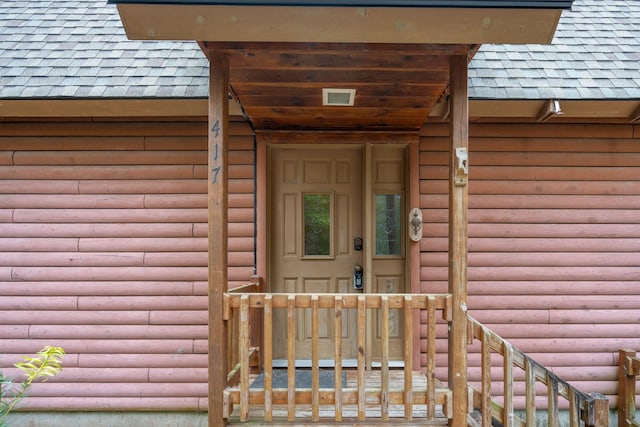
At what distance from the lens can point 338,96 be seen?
2.77m

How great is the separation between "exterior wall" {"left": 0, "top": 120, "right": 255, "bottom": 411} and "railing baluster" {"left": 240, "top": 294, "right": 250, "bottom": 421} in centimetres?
134

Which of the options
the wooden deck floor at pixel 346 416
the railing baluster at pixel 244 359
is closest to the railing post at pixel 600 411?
the wooden deck floor at pixel 346 416

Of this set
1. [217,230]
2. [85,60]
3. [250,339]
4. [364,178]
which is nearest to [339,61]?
[217,230]

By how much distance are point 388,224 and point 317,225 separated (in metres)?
0.66

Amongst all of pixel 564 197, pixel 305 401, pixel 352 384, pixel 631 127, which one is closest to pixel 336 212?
pixel 352 384

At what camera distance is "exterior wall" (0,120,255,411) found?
347 centimetres

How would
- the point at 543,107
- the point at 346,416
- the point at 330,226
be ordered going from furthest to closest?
the point at 330,226 < the point at 543,107 < the point at 346,416

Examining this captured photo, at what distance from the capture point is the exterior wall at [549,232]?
138 inches

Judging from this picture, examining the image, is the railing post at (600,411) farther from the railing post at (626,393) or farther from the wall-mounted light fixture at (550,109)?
the wall-mounted light fixture at (550,109)

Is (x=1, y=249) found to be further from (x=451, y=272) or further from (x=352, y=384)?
(x=451, y=272)

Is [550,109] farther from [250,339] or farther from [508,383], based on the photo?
[250,339]

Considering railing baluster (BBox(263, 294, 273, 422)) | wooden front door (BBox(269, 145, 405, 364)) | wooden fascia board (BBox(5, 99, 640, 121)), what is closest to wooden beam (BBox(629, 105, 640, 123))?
wooden fascia board (BBox(5, 99, 640, 121))

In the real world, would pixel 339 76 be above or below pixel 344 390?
above

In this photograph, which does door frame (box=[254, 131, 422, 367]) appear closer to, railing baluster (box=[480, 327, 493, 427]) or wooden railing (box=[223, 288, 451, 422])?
railing baluster (box=[480, 327, 493, 427])
